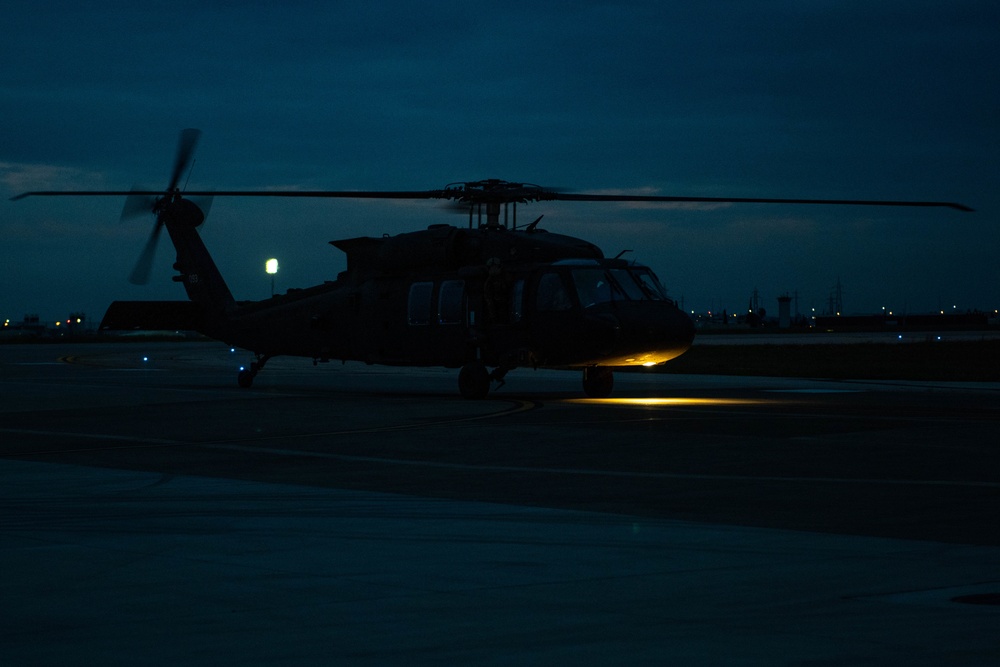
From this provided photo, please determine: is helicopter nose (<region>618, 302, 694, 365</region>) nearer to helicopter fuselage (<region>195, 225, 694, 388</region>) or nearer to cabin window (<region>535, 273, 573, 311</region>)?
helicopter fuselage (<region>195, 225, 694, 388</region>)

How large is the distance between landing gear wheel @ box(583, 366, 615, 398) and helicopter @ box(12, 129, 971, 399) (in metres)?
0.02

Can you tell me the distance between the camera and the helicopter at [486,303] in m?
27.0

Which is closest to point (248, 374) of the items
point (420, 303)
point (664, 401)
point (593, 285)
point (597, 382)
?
point (420, 303)

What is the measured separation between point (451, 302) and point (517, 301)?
5.89 ft

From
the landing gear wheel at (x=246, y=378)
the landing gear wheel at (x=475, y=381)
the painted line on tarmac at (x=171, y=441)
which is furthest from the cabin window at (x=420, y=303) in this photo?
the painted line on tarmac at (x=171, y=441)

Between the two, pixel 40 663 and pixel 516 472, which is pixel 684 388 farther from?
pixel 40 663

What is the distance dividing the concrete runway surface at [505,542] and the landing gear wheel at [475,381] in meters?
6.82

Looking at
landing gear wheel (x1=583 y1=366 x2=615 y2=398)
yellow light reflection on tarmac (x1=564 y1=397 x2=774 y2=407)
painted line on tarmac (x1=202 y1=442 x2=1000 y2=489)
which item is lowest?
yellow light reflection on tarmac (x1=564 y1=397 x2=774 y2=407)

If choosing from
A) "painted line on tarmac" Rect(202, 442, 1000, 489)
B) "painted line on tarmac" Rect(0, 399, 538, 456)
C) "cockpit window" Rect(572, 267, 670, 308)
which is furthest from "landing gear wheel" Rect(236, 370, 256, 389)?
"painted line on tarmac" Rect(202, 442, 1000, 489)

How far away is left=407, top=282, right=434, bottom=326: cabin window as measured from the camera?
29.6m

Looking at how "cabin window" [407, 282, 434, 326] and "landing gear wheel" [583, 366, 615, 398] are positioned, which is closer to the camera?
"landing gear wheel" [583, 366, 615, 398]

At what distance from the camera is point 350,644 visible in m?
6.32

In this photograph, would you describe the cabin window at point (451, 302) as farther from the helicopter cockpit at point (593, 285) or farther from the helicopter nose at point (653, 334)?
the helicopter nose at point (653, 334)

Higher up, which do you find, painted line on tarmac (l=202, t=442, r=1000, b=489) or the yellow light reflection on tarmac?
painted line on tarmac (l=202, t=442, r=1000, b=489)
